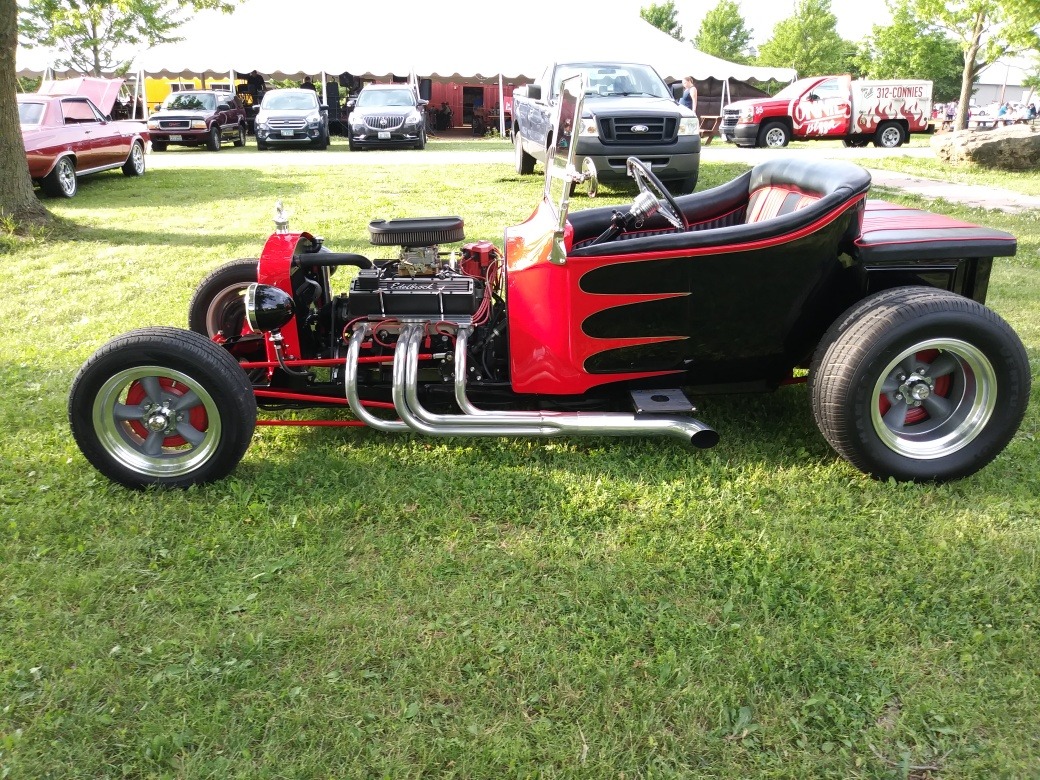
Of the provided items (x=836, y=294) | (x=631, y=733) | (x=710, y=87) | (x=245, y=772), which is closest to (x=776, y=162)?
(x=836, y=294)

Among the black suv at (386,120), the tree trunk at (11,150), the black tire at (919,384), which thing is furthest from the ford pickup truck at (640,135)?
the black suv at (386,120)

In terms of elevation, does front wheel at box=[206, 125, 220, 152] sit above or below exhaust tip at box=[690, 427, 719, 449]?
above

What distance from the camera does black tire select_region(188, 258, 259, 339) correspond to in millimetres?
4520

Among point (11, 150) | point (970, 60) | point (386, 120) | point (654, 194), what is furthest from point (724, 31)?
point (654, 194)

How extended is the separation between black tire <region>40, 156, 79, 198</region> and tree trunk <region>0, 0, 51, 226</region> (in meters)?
2.37

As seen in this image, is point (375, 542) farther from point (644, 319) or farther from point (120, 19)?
point (120, 19)

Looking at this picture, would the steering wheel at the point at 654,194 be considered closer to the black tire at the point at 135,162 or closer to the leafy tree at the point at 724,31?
the black tire at the point at 135,162

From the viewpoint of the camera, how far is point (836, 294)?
366cm

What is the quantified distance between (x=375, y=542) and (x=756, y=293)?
6.26 ft

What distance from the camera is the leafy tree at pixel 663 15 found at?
6088cm

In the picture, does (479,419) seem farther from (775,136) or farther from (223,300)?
(775,136)

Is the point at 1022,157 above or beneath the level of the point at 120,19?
beneath

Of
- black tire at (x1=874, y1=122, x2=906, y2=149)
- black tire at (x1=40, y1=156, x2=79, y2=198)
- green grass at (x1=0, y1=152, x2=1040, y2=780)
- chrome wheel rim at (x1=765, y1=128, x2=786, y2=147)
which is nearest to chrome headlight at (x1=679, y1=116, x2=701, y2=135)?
green grass at (x1=0, y1=152, x2=1040, y2=780)

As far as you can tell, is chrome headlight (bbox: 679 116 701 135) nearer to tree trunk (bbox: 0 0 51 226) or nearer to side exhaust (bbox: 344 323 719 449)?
tree trunk (bbox: 0 0 51 226)
